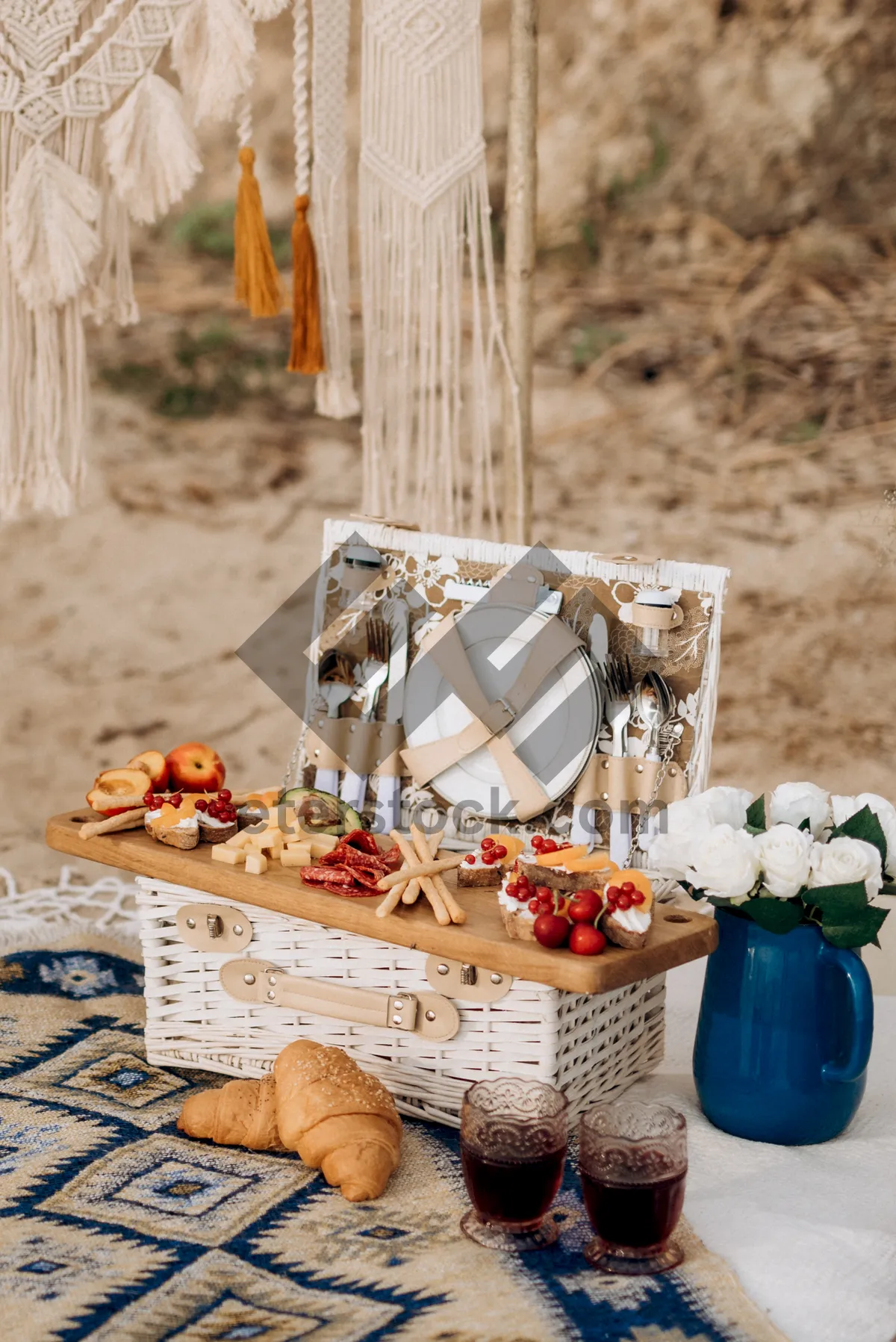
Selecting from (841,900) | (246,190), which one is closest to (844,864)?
(841,900)

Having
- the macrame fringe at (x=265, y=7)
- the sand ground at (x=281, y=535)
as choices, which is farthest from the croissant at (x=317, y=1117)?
the sand ground at (x=281, y=535)

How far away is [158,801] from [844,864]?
0.60 m

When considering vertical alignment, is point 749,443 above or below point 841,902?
above

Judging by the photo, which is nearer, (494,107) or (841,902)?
(841,902)

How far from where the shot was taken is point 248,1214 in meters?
0.93

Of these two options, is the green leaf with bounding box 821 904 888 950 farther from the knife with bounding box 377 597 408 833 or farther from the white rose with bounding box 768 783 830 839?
the knife with bounding box 377 597 408 833

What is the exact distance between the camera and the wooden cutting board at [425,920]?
95 centimetres

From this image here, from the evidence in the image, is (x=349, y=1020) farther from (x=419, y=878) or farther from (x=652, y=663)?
(x=652, y=663)

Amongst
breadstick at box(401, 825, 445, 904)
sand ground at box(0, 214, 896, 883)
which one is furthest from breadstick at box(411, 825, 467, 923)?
sand ground at box(0, 214, 896, 883)

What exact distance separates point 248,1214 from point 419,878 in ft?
0.90

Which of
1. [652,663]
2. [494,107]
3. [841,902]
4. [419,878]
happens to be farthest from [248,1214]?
[494,107]

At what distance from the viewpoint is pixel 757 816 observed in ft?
3.52

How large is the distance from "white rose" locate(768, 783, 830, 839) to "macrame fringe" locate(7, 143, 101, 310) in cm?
97

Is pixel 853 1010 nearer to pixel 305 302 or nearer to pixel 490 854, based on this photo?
pixel 490 854
